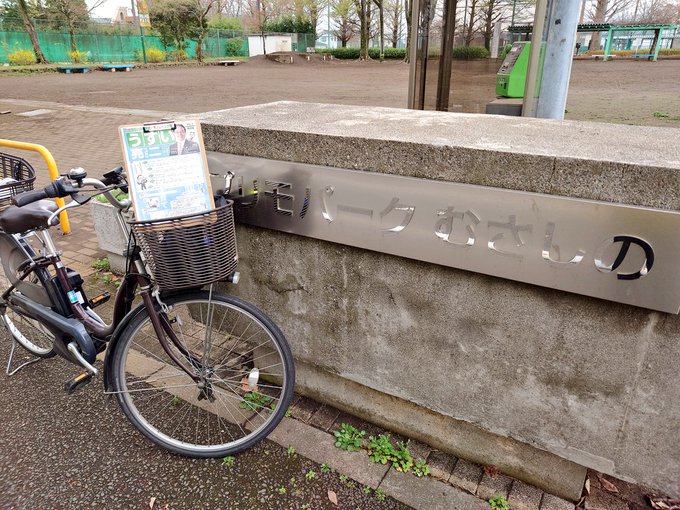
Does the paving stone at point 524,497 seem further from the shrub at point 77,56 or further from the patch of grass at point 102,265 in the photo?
the shrub at point 77,56

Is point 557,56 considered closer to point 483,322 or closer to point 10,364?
point 483,322

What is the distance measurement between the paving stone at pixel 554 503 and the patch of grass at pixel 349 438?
861 millimetres

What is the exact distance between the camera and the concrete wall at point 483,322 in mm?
1806

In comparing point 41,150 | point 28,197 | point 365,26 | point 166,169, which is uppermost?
point 365,26

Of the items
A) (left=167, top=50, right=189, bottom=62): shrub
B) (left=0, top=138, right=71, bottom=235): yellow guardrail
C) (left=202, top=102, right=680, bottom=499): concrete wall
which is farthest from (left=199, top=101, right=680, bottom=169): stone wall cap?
(left=167, top=50, right=189, bottom=62): shrub

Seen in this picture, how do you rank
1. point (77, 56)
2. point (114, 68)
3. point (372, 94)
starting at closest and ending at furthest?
point (372, 94) < point (114, 68) < point (77, 56)

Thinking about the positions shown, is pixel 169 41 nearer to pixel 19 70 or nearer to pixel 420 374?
pixel 19 70

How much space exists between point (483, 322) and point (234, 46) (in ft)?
159

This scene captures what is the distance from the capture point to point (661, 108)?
10883 millimetres

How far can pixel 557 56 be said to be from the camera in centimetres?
382

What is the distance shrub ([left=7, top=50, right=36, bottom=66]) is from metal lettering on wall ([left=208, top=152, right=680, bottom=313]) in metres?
38.6

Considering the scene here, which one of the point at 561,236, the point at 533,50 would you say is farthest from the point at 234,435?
the point at 533,50

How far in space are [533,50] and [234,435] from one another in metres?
3.60

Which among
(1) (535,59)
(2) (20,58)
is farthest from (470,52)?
(2) (20,58)
